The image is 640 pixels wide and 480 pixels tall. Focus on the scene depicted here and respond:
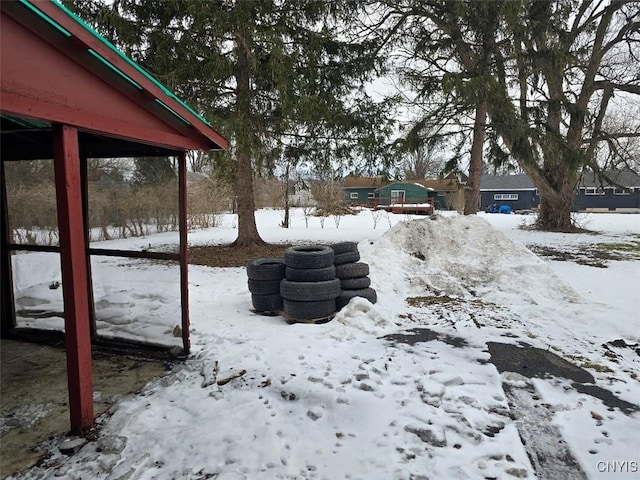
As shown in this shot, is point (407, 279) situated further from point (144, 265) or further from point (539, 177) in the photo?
point (539, 177)

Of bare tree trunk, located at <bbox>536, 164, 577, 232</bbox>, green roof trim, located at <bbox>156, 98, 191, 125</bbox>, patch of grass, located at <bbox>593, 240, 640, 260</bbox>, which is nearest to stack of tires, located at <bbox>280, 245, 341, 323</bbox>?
green roof trim, located at <bbox>156, 98, 191, 125</bbox>

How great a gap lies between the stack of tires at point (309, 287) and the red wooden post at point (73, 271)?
2.53m

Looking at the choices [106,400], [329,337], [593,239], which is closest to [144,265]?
[106,400]

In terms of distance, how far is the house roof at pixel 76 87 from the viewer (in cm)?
208

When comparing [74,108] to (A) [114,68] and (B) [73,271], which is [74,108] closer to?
(A) [114,68]

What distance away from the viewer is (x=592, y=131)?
15961 mm

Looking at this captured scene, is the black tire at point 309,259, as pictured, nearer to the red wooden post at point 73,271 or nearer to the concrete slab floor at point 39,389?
the concrete slab floor at point 39,389

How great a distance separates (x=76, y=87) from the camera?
99.0 inches

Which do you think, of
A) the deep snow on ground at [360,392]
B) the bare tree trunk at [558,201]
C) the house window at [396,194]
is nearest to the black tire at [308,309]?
the deep snow on ground at [360,392]

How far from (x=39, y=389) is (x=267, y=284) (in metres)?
2.66

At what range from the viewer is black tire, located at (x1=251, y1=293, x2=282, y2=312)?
529 centimetres

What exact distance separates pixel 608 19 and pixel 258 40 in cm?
1351

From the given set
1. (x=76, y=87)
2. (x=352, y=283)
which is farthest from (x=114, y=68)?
(x=352, y=283)
